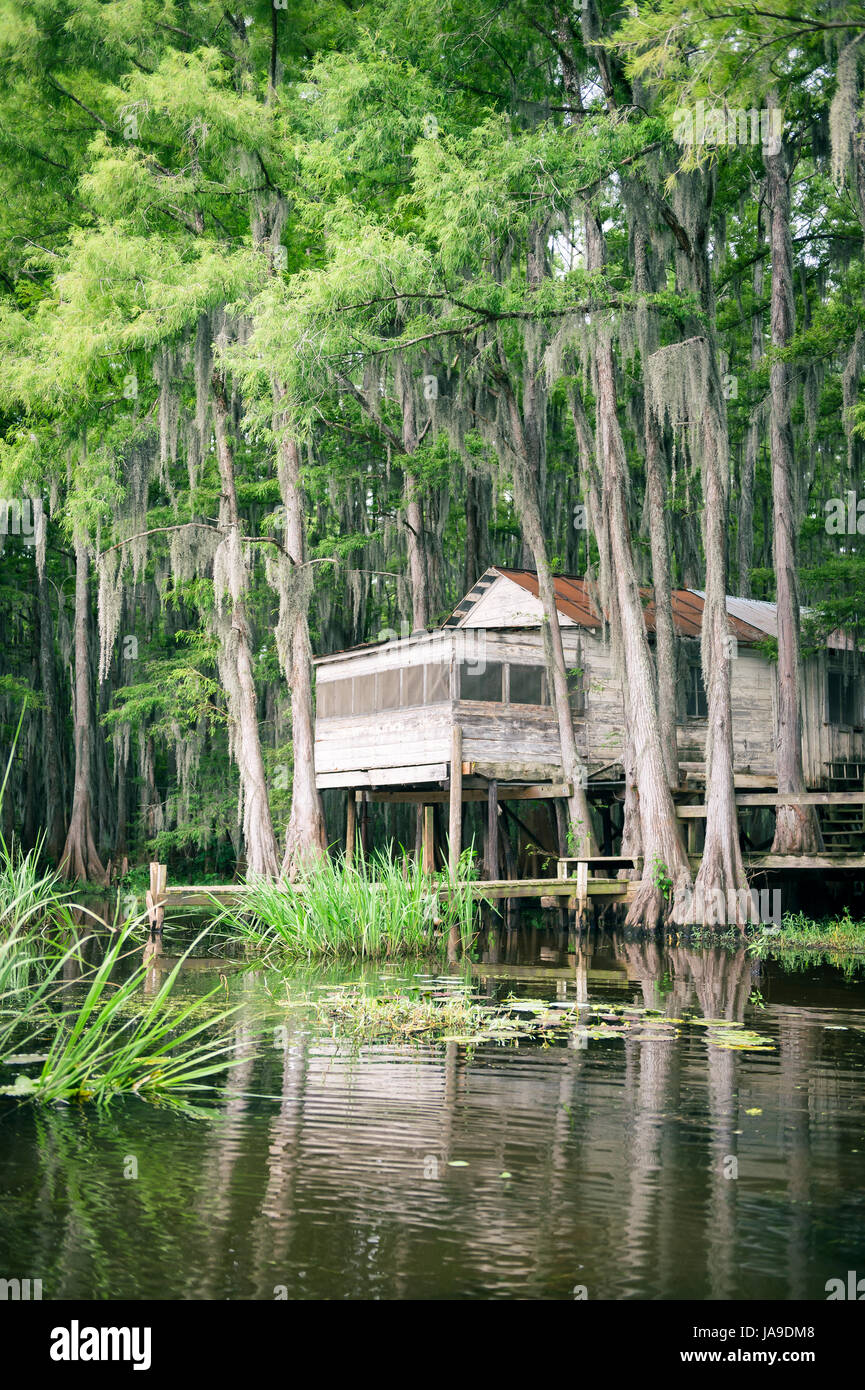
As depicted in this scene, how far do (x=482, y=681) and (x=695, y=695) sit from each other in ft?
17.8

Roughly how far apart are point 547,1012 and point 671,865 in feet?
30.4

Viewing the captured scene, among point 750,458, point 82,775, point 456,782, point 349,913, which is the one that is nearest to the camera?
point 349,913

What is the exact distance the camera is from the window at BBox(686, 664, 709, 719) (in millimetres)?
A: 26312

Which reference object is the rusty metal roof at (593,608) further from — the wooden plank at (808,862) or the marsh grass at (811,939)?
the marsh grass at (811,939)

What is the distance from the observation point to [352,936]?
1354 cm

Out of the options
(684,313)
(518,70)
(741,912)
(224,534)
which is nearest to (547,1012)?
(741,912)

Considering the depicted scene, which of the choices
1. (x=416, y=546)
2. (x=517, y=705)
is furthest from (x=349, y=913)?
(x=416, y=546)

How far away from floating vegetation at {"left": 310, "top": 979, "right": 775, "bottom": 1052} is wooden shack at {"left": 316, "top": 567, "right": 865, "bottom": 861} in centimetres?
1147

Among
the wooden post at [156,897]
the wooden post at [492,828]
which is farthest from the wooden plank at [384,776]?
the wooden post at [156,897]

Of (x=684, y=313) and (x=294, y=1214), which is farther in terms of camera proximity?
(x=684, y=313)

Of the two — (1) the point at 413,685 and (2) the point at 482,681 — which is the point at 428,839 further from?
(2) the point at 482,681

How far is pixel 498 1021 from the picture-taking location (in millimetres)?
9719
